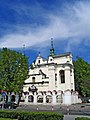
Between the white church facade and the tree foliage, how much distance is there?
8814 mm

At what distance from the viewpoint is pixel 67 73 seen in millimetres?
61219

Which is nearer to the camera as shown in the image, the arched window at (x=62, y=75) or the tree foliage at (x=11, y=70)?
the tree foliage at (x=11, y=70)

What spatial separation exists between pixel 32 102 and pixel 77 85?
1630 centimetres

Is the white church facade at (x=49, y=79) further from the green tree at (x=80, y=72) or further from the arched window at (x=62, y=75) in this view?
the green tree at (x=80, y=72)

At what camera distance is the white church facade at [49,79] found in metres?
57.6

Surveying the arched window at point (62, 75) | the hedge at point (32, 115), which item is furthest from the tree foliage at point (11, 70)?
the hedge at point (32, 115)

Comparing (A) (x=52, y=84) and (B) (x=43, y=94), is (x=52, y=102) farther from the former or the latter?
(A) (x=52, y=84)

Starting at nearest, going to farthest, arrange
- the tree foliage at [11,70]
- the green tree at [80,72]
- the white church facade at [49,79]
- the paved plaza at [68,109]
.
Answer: the paved plaza at [68,109]
the tree foliage at [11,70]
the white church facade at [49,79]
the green tree at [80,72]

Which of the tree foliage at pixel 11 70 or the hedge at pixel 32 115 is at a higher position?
the tree foliage at pixel 11 70

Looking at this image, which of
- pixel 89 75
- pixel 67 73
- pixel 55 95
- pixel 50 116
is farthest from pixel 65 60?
pixel 50 116

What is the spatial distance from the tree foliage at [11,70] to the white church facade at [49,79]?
881cm

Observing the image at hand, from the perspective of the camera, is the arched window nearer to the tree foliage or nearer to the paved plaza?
the tree foliage

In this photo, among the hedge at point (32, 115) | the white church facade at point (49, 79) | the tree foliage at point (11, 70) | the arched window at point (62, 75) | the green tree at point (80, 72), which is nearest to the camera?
the hedge at point (32, 115)

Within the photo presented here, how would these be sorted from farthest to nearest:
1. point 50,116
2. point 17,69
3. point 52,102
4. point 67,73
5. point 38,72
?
point 38,72, point 67,73, point 52,102, point 17,69, point 50,116
